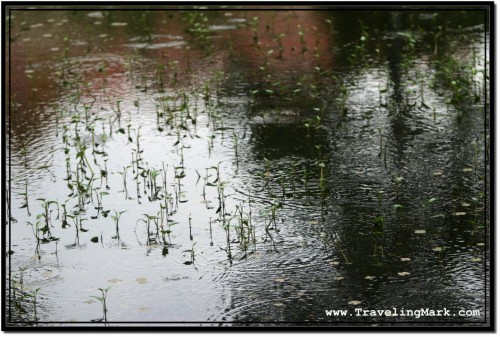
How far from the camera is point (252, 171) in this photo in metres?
9.27

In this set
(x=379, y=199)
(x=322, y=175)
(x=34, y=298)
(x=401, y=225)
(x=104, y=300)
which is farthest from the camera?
(x=322, y=175)

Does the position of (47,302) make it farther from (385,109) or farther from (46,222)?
(385,109)

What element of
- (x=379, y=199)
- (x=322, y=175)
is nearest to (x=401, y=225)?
(x=379, y=199)

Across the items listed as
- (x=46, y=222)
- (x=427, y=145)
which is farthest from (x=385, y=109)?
(x=46, y=222)

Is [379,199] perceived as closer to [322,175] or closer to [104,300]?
[322,175]

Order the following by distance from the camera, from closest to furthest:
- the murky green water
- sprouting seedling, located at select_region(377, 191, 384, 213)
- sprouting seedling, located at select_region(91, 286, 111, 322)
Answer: sprouting seedling, located at select_region(91, 286, 111, 322) → the murky green water → sprouting seedling, located at select_region(377, 191, 384, 213)

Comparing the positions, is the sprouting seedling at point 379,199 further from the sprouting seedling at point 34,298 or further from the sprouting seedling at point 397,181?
the sprouting seedling at point 34,298

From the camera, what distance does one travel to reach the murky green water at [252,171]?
22.8 feet

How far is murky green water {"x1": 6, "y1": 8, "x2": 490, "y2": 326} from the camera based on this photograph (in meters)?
6.95

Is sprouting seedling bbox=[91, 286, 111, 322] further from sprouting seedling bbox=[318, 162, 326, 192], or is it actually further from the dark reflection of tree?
sprouting seedling bbox=[318, 162, 326, 192]

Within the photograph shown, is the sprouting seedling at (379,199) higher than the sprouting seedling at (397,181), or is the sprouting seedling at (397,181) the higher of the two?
the sprouting seedling at (397,181)

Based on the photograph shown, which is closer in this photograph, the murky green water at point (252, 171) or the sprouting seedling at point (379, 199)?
the murky green water at point (252, 171)

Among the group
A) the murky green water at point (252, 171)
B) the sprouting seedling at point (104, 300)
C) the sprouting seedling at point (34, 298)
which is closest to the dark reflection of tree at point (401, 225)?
the murky green water at point (252, 171)

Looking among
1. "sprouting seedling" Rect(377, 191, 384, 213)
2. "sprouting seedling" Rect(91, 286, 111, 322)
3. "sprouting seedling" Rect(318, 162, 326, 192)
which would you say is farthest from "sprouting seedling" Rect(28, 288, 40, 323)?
"sprouting seedling" Rect(377, 191, 384, 213)
